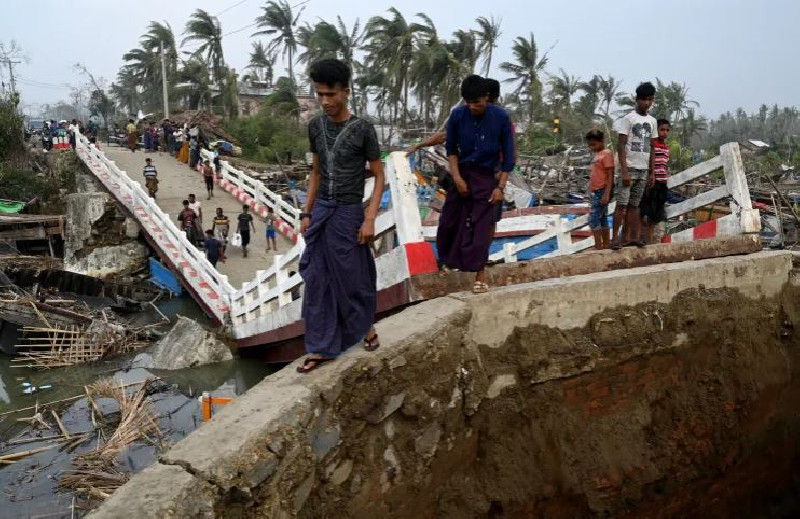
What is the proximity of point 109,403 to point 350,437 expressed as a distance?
19.4 ft

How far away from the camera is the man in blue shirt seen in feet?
11.7

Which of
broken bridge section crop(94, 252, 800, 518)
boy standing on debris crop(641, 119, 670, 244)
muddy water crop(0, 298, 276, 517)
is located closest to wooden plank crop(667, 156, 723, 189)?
boy standing on debris crop(641, 119, 670, 244)

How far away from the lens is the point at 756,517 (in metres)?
4.48

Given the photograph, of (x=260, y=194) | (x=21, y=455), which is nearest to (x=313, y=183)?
(x=21, y=455)

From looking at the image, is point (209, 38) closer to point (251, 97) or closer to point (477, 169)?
point (251, 97)

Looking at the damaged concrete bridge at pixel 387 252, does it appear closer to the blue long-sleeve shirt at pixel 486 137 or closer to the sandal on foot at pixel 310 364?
the blue long-sleeve shirt at pixel 486 137

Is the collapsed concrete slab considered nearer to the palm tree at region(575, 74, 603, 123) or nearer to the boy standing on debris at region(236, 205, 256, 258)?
the boy standing on debris at region(236, 205, 256, 258)

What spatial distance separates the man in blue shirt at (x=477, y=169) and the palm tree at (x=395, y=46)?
1032 inches

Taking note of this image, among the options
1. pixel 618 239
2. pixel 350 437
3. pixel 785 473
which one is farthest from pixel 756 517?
pixel 350 437

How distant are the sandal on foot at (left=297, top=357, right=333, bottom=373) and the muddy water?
364 cm

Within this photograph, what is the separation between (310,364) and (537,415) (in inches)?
60.4

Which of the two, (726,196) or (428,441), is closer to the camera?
(428,441)

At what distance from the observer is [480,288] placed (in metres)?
3.50

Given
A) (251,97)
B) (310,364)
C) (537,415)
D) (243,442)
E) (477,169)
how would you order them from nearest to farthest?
(243,442) → (310,364) → (537,415) → (477,169) → (251,97)
